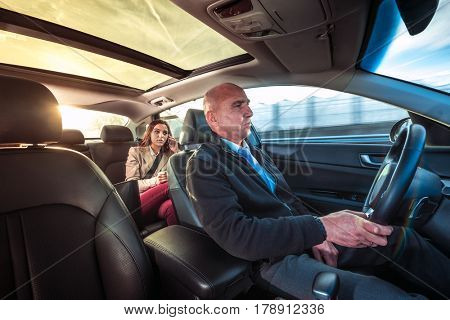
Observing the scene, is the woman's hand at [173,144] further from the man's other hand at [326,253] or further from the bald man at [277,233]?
the man's other hand at [326,253]

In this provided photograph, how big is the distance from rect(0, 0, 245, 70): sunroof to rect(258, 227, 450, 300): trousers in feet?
4.90

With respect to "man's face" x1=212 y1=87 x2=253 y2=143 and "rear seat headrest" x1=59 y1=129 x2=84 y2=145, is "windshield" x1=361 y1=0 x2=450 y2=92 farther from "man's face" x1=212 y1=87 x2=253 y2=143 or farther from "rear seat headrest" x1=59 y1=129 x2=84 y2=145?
"rear seat headrest" x1=59 y1=129 x2=84 y2=145

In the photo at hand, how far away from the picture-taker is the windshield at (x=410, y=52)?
4.83 ft

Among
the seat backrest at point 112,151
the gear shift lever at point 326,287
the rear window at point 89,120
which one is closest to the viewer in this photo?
the gear shift lever at point 326,287

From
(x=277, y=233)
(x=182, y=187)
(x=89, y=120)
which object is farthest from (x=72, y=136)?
(x=277, y=233)

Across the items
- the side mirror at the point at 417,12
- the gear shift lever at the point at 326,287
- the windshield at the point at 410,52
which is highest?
the side mirror at the point at 417,12

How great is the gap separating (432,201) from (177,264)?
1297 mm

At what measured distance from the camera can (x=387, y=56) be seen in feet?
5.50

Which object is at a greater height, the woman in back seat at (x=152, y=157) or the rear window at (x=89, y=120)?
the rear window at (x=89, y=120)

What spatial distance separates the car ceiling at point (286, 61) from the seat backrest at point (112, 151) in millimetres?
546

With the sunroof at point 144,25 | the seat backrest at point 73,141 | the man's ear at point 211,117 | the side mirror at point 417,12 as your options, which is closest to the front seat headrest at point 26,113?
the man's ear at point 211,117

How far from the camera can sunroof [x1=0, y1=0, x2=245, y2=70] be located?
1.58 metres

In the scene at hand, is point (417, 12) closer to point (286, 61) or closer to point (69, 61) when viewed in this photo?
point (286, 61)

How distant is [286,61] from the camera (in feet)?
5.88
